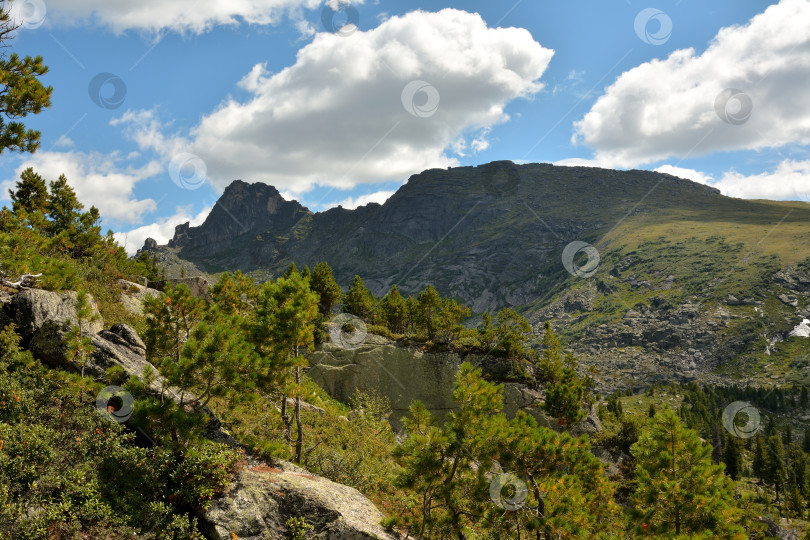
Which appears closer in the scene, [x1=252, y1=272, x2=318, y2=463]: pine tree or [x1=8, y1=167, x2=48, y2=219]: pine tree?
[x1=252, y1=272, x2=318, y2=463]: pine tree

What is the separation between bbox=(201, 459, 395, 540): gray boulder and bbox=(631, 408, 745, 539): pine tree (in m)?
8.29

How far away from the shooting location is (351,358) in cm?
4231

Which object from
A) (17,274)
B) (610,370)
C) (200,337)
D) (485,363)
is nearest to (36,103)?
(17,274)

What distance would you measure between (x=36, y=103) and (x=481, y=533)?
23968 millimetres

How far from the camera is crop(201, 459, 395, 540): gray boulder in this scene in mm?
11344

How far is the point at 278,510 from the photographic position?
12.2 m

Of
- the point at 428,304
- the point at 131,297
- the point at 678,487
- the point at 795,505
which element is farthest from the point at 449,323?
the point at 795,505

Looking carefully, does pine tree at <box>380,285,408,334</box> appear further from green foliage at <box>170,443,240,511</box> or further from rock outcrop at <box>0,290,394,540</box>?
green foliage at <box>170,443,240,511</box>

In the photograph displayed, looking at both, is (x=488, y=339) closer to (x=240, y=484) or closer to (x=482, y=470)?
(x=482, y=470)

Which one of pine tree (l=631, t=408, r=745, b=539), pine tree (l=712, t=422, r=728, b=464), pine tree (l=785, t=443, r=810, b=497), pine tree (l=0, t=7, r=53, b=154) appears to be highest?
pine tree (l=0, t=7, r=53, b=154)

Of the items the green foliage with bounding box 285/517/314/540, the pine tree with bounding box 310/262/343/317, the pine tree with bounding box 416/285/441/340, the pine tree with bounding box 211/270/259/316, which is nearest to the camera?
the green foliage with bounding box 285/517/314/540

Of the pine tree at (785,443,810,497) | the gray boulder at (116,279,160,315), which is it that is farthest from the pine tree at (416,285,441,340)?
the pine tree at (785,443,810,497)

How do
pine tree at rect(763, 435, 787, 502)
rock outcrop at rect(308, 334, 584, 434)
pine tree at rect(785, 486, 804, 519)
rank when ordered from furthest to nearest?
pine tree at rect(763, 435, 787, 502)
pine tree at rect(785, 486, 804, 519)
rock outcrop at rect(308, 334, 584, 434)

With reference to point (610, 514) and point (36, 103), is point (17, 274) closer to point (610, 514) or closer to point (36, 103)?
point (36, 103)
